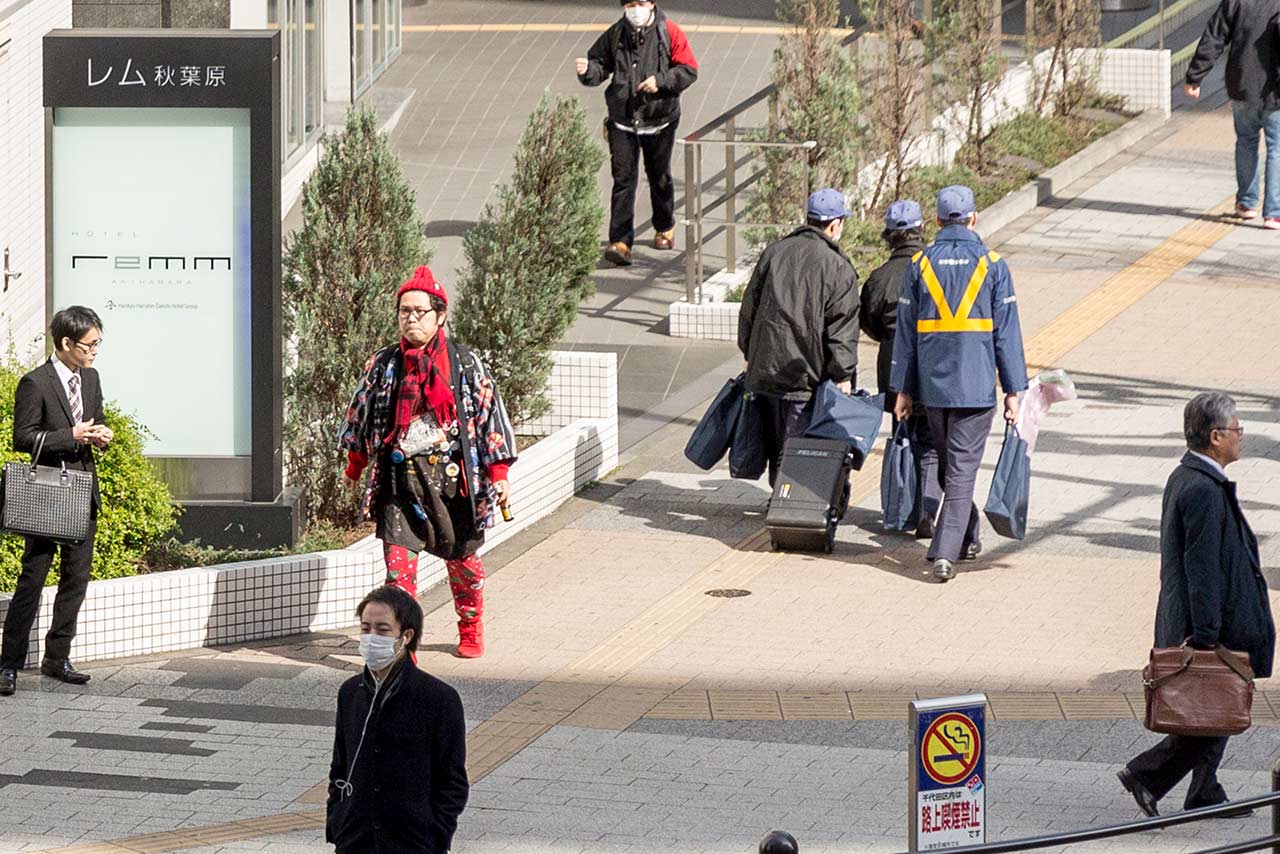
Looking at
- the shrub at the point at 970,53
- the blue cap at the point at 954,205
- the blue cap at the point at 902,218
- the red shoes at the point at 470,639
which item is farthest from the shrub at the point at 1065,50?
the red shoes at the point at 470,639

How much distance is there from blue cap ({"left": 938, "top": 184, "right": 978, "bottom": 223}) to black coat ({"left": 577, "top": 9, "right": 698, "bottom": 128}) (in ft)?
21.8

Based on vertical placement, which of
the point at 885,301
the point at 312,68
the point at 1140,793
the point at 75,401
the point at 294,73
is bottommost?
the point at 1140,793

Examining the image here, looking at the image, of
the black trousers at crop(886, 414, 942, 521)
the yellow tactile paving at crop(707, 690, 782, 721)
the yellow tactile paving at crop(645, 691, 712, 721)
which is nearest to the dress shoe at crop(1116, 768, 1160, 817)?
the yellow tactile paving at crop(707, 690, 782, 721)

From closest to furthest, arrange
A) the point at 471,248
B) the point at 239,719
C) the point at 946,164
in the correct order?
the point at 239,719 → the point at 471,248 → the point at 946,164

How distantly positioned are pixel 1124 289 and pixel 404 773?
1243 centimetres

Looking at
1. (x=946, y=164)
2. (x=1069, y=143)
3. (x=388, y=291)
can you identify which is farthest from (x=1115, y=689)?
(x=1069, y=143)

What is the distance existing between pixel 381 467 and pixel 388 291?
7.07ft

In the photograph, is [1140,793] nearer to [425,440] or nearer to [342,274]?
[425,440]

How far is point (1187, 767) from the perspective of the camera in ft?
25.7

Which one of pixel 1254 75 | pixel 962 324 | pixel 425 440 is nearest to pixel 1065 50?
pixel 1254 75

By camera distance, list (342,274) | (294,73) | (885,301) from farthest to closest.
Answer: (294,73)
(885,301)
(342,274)

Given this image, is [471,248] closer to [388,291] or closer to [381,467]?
[388,291]

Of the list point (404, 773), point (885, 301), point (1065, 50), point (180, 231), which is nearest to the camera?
point (404, 773)

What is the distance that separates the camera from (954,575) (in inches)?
440
